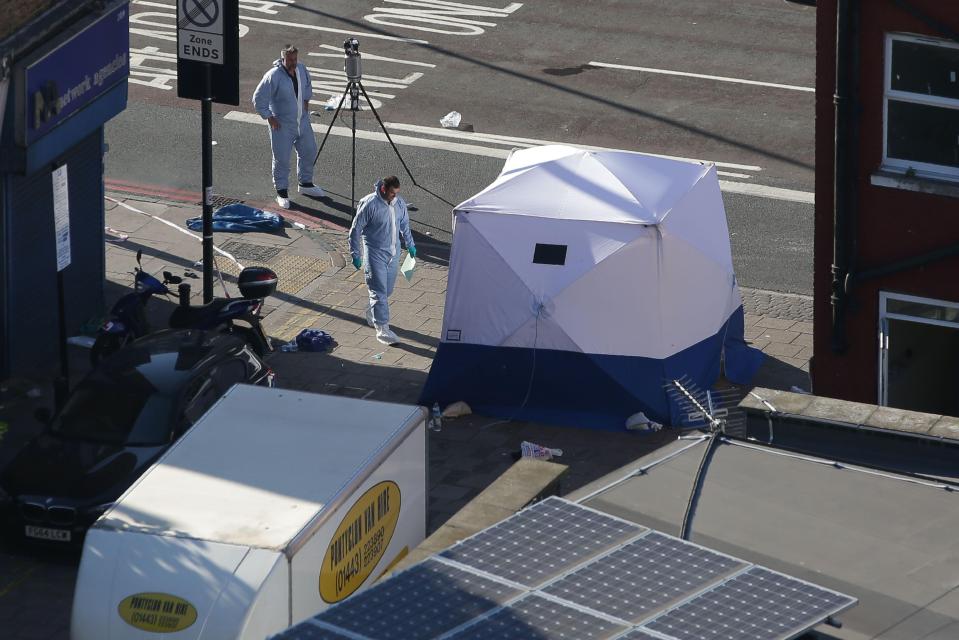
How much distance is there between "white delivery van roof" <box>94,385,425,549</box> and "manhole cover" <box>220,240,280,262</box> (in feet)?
25.2

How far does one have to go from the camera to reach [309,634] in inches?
262

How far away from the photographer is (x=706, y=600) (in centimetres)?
699

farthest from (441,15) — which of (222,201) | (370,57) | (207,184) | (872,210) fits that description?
(872,210)

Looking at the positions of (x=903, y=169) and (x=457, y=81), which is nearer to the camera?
(x=903, y=169)

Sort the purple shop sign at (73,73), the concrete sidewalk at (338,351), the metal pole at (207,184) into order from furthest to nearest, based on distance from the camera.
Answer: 1. the metal pole at (207,184)
2. the purple shop sign at (73,73)
3. the concrete sidewalk at (338,351)

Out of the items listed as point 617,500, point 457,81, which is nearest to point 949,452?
point 617,500

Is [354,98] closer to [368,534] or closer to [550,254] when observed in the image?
[550,254]

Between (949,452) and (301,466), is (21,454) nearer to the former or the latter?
(301,466)

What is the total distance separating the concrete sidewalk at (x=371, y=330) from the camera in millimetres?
15273

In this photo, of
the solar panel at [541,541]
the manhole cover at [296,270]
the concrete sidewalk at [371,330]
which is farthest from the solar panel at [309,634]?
the manhole cover at [296,270]

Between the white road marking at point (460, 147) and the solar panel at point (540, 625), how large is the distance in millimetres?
14799

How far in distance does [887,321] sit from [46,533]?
7.49m

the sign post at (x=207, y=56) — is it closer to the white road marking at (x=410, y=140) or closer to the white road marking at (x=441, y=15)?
the white road marking at (x=410, y=140)

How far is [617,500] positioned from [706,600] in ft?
5.23
